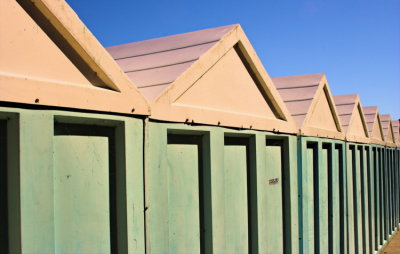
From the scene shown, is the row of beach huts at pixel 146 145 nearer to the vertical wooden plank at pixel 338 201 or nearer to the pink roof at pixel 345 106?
the vertical wooden plank at pixel 338 201

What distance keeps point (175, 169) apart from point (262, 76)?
1459 millimetres

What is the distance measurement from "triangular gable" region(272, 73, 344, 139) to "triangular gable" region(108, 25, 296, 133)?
2.54ft

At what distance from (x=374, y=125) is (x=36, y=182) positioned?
7613 mm

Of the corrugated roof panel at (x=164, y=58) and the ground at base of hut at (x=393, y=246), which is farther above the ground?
the corrugated roof panel at (x=164, y=58)

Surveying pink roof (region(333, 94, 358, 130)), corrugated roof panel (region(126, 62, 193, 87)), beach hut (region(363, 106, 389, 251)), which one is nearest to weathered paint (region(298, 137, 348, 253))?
pink roof (region(333, 94, 358, 130))

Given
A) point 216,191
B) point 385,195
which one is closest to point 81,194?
point 216,191

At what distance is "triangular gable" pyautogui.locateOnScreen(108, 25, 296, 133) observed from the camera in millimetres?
2420

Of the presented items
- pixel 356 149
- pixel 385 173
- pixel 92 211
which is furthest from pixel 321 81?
pixel 385 173

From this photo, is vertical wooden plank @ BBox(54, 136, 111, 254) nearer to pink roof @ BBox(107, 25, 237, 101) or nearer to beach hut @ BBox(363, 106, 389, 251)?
pink roof @ BBox(107, 25, 237, 101)

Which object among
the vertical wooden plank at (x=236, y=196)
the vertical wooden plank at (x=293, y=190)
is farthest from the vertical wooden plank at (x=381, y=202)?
the vertical wooden plank at (x=236, y=196)

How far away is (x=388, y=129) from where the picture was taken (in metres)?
9.60

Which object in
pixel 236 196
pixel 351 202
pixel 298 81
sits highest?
pixel 298 81

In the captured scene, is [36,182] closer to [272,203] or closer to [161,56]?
[161,56]

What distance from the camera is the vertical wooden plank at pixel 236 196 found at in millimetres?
2999
